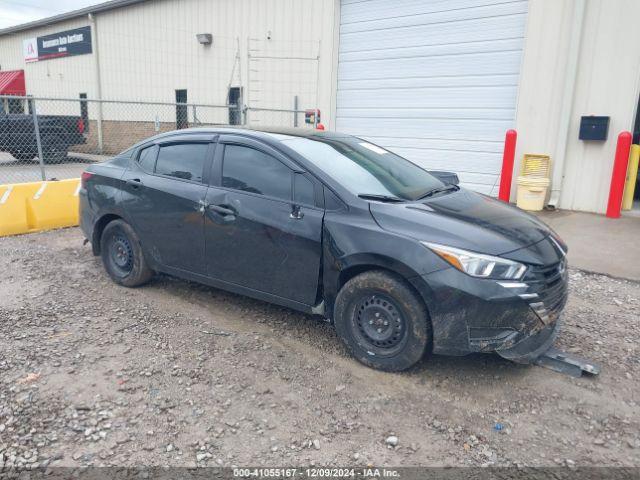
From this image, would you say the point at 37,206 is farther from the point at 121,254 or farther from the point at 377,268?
the point at 377,268

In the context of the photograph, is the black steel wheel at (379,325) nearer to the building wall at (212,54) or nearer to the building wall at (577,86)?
the building wall at (577,86)

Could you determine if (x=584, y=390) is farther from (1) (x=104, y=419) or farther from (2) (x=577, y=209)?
(2) (x=577, y=209)

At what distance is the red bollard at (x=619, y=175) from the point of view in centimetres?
816

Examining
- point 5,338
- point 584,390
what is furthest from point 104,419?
point 584,390

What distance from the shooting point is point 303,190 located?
3.91 meters

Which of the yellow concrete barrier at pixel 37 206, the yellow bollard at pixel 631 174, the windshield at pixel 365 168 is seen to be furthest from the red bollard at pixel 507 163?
the yellow concrete barrier at pixel 37 206

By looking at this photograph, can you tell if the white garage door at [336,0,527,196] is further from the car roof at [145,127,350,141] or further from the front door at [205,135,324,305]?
the front door at [205,135,324,305]

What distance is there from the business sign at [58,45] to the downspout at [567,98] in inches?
691

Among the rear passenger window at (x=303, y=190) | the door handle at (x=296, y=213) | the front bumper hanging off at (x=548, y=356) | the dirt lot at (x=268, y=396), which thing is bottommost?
the dirt lot at (x=268, y=396)

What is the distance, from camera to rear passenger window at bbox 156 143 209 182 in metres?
4.53

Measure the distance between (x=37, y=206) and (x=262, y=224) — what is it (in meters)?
4.99

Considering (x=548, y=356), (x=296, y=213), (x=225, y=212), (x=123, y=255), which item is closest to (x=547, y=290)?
(x=548, y=356)

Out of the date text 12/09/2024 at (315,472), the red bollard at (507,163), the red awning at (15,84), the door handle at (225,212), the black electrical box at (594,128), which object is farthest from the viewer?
the red awning at (15,84)

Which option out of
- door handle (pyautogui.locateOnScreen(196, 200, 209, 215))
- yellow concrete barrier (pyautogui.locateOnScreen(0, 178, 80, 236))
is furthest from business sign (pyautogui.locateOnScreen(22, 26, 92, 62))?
door handle (pyautogui.locateOnScreen(196, 200, 209, 215))
